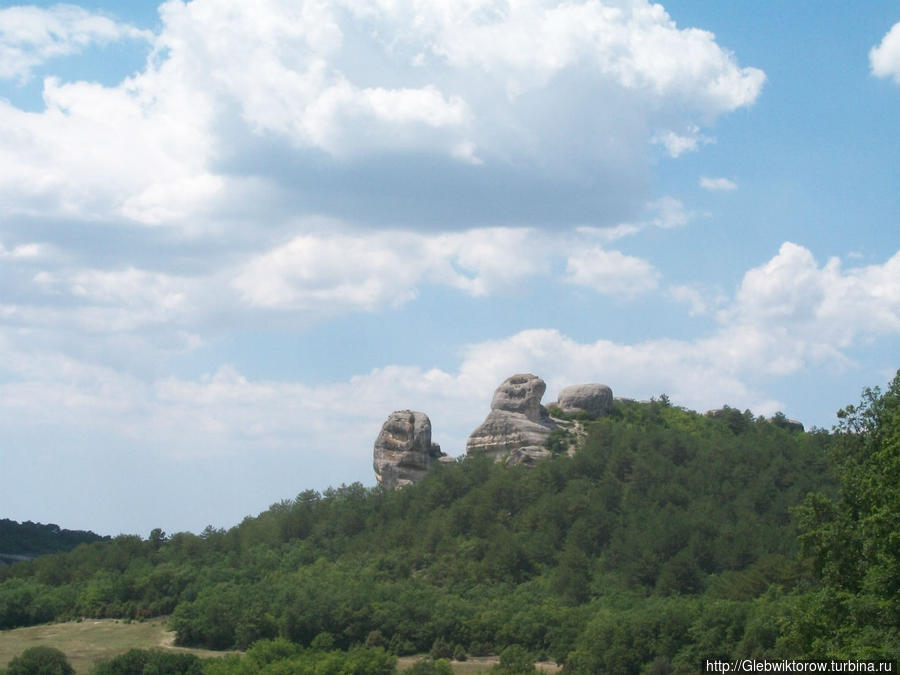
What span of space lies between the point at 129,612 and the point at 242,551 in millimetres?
8615

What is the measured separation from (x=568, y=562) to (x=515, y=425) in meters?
15.6

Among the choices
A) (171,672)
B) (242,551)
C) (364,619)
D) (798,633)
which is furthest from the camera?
(242,551)

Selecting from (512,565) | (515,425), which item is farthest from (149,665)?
(515,425)

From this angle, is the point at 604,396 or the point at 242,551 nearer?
the point at 242,551

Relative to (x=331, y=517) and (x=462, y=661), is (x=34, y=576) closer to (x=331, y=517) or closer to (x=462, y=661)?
(x=331, y=517)

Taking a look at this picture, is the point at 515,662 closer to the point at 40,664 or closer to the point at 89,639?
the point at 40,664

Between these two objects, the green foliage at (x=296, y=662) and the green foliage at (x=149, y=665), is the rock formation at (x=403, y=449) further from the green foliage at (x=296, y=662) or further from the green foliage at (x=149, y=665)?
Result: the green foliage at (x=149, y=665)

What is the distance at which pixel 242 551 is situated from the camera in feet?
196

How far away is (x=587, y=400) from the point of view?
6762 cm

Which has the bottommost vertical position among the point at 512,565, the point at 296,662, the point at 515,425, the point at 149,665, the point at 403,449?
the point at 149,665

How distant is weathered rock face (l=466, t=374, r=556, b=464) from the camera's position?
6281 centimetres

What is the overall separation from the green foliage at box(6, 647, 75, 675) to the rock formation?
87.8 feet

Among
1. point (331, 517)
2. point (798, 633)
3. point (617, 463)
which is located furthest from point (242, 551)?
point (798, 633)

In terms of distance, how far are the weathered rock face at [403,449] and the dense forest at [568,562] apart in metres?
1.98
